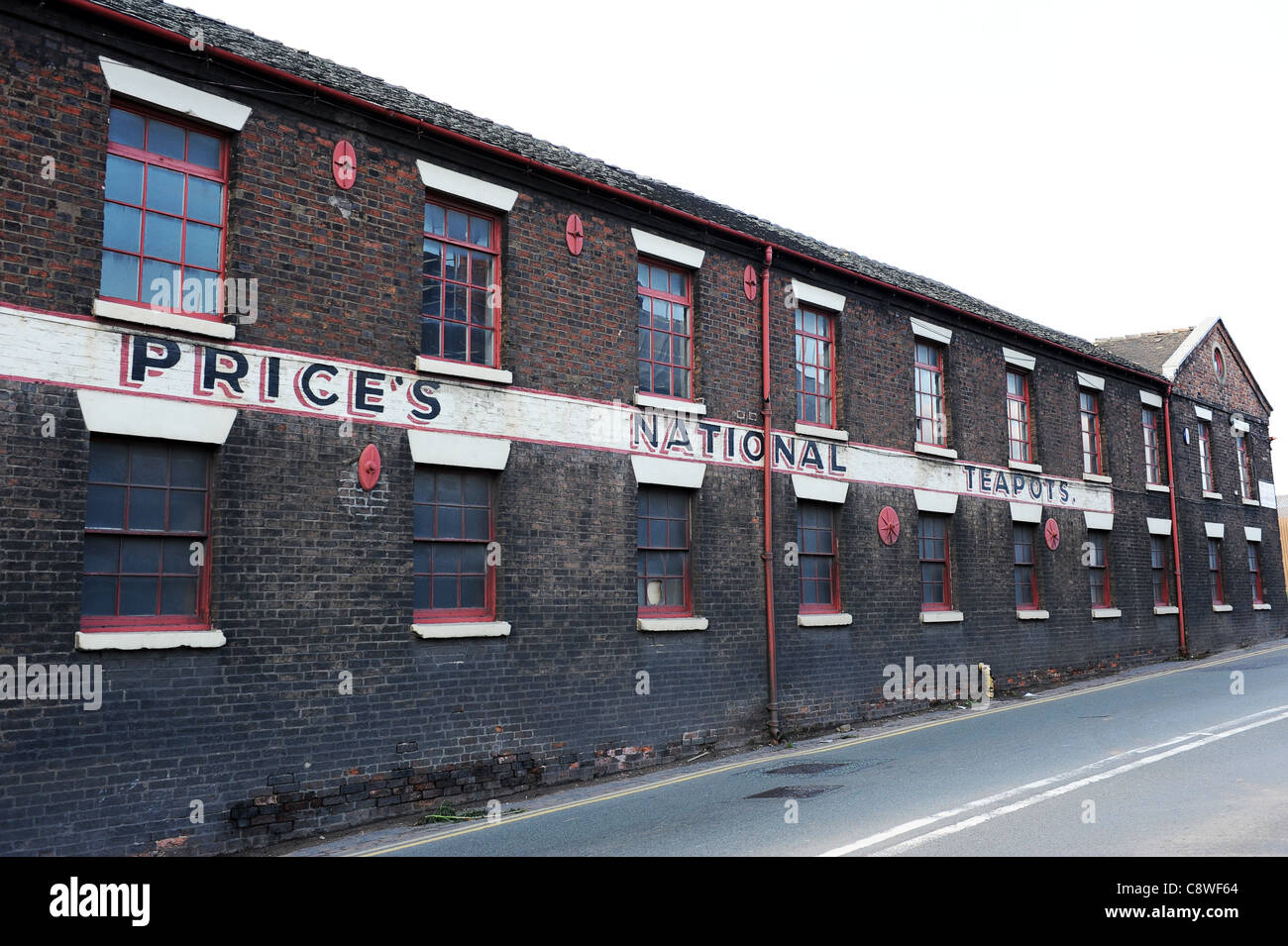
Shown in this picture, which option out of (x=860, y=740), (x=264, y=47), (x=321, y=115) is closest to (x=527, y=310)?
(x=321, y=115)

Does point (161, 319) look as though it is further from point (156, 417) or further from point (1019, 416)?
point (1019, 416)

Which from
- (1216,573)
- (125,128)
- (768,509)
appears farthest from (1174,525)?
(125,128)

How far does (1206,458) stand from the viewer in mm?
27094

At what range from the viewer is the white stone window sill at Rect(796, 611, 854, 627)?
14953 mm

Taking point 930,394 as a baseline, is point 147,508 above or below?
below

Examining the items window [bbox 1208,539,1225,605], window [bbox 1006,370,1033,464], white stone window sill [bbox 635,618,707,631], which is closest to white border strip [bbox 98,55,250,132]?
white stone window sill [bbox 635,618,707,631]

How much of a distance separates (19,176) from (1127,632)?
22.0 m

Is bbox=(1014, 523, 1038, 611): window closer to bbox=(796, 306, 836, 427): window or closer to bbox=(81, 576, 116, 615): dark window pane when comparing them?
bbox=(796, 306, 836, 427): window

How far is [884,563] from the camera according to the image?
16656 millimetres

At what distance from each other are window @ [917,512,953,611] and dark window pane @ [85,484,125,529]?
41.3ft

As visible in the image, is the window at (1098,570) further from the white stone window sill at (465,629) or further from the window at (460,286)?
the window at (460,286)

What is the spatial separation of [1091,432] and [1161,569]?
428 cm

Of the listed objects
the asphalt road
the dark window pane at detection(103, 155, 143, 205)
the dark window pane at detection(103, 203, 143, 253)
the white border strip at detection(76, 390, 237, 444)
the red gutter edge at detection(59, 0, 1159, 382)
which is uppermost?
the red gutter edge at detection(59, 0, 1159, 382)

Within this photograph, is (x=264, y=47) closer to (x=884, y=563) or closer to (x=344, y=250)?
(x=344, y=250)
